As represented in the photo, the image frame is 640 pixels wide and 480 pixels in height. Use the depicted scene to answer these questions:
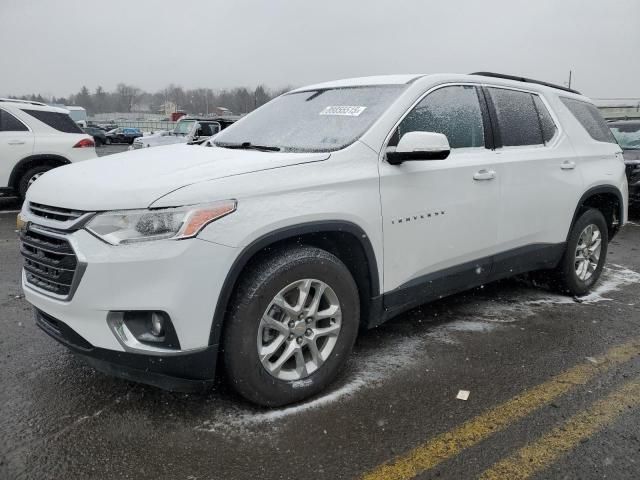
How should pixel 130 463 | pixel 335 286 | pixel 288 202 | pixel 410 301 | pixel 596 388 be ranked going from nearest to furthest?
pixel 130 463, pixel 288 202, pixel 335 286, pixel 596 388, pixel 410 301

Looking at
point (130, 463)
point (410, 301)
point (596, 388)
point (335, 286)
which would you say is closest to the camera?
point (130, 463)

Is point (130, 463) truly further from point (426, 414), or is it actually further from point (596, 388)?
point (596, 388)

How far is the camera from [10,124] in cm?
829

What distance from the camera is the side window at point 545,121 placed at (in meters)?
4.14

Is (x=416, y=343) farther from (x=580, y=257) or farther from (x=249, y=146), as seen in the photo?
(x=580, y=257)

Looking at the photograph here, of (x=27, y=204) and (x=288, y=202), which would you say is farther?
(x=27, y=204)

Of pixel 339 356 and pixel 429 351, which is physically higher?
pixel 339 356

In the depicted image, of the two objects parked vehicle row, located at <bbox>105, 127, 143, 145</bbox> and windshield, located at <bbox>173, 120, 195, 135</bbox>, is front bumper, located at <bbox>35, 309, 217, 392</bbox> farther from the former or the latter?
parked vehicle row, located at <bbox>105, 127, 143, 145</bbox>

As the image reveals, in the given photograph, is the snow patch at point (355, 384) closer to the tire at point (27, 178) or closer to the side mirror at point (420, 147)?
the side mirror at point (420, 147)

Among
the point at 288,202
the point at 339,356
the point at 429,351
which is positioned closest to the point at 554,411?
the point at 429,351

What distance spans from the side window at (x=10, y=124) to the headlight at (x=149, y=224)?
7.23 metres

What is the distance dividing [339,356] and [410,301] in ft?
2.07

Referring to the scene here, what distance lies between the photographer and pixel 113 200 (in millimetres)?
2336

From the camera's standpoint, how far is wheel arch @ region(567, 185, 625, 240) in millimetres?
4470
